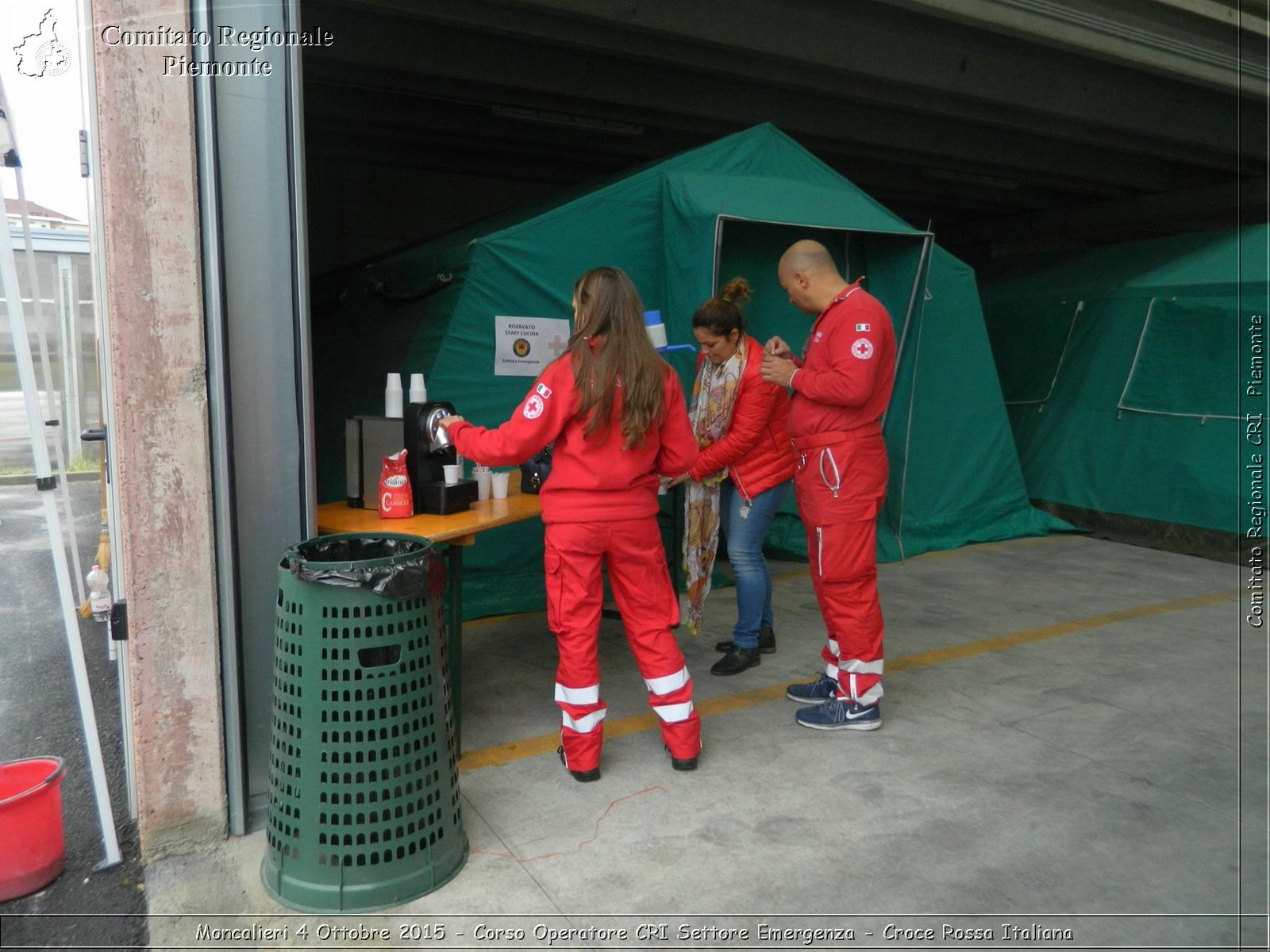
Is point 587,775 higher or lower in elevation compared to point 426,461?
lower

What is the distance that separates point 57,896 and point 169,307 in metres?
1.59

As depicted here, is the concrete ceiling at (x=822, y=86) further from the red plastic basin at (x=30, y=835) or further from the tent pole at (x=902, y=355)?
the red plastic basin at (x=30, y=835)

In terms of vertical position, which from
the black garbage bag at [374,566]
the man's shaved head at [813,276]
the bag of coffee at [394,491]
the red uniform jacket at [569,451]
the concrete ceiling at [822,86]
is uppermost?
the concrete ceiling at [822,86]

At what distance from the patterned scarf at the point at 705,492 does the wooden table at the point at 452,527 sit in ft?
2.75

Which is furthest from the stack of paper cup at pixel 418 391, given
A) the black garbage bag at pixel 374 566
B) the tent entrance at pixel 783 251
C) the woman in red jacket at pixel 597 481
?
the tent entrance at pixel 783 251

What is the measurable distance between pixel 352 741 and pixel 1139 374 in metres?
6.83

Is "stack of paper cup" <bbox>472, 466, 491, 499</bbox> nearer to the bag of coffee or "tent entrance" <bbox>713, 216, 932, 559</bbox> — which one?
the bag of coffee

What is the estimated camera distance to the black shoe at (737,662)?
4.12 metres

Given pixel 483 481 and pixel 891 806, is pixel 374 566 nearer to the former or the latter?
pixel 483 481

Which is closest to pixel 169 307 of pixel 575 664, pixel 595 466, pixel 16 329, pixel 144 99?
pixel 16 329

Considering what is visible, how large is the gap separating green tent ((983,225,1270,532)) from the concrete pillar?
6562mm

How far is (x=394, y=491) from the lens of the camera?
126 inches

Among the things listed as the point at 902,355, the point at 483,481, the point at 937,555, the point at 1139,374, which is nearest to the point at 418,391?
the point at 483,481

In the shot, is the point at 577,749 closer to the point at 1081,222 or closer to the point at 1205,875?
the point at 1205,875
